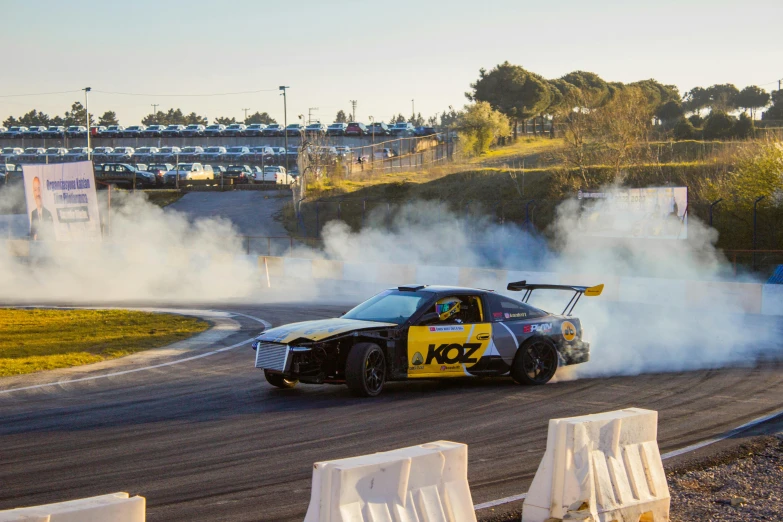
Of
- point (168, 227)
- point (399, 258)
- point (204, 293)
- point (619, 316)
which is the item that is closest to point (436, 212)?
point (399, 258)

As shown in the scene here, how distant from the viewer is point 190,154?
80.7m

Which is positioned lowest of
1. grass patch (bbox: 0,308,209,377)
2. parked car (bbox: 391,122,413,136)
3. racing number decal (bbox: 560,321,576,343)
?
grass patch (bbox: 0,308,209,377)

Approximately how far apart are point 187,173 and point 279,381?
52.3 metres

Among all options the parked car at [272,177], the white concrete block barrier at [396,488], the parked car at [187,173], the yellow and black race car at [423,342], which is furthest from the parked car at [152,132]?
the white concrete block barrier at [396,488]

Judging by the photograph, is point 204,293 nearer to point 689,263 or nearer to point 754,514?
point 689,263

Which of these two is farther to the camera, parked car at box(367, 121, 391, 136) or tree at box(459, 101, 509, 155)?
parked car at box(367, 121, 391, 136)

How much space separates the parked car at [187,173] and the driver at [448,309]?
1931 inches

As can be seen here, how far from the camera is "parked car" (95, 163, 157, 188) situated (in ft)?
185

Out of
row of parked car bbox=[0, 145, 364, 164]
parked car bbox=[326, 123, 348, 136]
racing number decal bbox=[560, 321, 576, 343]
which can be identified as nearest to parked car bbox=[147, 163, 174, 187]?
row of parked car bbox=[0, 145, 364, 164]

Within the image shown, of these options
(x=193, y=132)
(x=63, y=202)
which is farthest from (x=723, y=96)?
(x=63, y=202)

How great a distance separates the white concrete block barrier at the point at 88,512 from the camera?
351 cm

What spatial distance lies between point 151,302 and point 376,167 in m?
36.9

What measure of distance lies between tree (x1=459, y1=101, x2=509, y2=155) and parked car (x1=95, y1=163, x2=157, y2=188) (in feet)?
83.5

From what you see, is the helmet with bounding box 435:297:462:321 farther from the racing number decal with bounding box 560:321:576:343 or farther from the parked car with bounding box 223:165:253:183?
the parked car with bounding box 223:165:253:183
